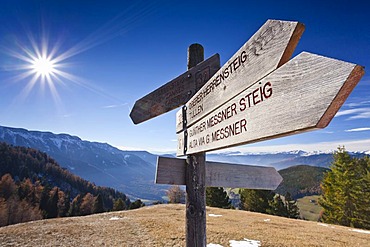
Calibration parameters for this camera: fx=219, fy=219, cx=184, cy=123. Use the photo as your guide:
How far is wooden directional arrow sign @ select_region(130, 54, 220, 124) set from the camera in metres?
2.71

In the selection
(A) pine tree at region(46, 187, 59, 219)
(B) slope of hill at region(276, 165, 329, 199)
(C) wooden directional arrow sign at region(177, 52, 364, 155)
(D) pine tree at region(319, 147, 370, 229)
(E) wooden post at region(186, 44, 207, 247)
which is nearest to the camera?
(C) wooden directional arrow sign at region(177, 52, 364, 155)

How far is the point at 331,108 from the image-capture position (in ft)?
2.74

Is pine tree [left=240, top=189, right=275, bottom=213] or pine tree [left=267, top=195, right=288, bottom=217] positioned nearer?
pine tree [left=267, top=195, right=288, bottom=217]

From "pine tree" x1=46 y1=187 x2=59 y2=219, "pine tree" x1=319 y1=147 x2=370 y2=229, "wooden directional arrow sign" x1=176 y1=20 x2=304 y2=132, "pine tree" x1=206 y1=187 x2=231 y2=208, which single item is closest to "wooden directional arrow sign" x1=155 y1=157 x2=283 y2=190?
"wooden directional arrow sign" x1=176 y1=20 x2=304 y2=132

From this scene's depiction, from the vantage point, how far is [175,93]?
3131 millimetres

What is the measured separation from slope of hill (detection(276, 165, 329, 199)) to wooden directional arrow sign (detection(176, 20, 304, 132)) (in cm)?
12730

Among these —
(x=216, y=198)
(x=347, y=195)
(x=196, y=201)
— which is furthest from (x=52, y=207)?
(x=196, y=201)

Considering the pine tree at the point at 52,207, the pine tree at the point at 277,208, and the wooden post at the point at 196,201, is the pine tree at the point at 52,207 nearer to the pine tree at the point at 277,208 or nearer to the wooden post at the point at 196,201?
the pine tree at the point at 277,208

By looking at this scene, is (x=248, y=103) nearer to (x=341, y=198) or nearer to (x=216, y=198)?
(x=216, y=198)

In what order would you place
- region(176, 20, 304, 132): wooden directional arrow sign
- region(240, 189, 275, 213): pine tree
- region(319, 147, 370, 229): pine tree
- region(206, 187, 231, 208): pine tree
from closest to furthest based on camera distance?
region(176, 20, 304, 132): wooden directional arrow sign, region(319, 147, 370, 229): pine tree, region(206, 187, 231, 208): pine tree, region(240, 189, 275, 213): pine tree

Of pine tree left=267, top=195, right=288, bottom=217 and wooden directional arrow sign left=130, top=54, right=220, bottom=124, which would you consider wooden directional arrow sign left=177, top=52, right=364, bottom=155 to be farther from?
pine tree left=267, top=195, right=288, bottom=217

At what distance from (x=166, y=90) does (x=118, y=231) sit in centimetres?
1072

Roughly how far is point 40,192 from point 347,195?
74.0 metres

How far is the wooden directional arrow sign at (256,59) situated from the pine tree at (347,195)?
32.7m
